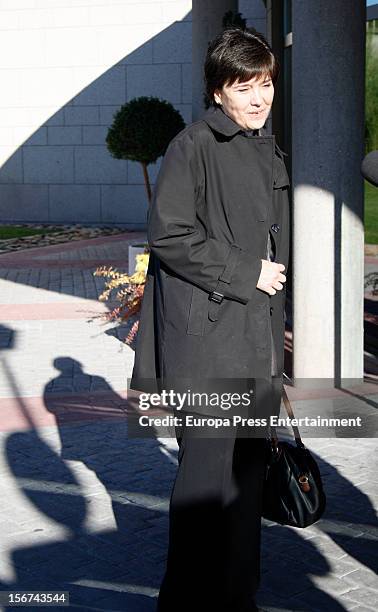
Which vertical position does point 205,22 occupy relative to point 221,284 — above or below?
above

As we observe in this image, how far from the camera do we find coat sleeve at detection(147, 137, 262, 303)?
3420 millimetres

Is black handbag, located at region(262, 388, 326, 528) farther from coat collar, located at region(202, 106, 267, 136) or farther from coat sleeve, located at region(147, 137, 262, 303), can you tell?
coat collar, located at region(202, 106, 267, 136)

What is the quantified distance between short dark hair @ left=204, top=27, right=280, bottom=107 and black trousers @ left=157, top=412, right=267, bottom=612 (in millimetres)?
1137

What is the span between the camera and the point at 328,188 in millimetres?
7230

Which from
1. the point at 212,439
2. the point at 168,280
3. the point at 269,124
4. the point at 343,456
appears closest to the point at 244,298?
the point at 168,280

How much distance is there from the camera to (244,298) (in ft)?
11.4

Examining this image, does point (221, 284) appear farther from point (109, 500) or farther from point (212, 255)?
point (109, 500)

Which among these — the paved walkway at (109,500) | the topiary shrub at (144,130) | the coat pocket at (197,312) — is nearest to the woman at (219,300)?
the coat pocket at (197,312)

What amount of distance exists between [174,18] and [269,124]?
30.0ft

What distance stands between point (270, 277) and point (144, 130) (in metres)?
9.65

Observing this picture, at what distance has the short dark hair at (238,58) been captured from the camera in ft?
11.4

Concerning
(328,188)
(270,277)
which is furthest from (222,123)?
(328,188)

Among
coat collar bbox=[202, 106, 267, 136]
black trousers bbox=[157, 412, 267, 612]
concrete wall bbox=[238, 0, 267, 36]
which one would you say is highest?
concrete wall bbox=[238, 0, 267, 36]

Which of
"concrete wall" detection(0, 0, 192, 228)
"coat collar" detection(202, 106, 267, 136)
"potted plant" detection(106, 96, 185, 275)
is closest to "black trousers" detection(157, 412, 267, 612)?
"coat collar" detection(202, 106, 267, 136)
